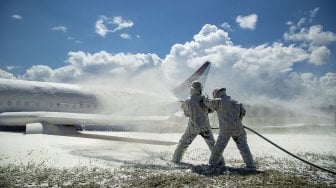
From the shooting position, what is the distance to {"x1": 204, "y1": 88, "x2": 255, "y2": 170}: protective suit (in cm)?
923

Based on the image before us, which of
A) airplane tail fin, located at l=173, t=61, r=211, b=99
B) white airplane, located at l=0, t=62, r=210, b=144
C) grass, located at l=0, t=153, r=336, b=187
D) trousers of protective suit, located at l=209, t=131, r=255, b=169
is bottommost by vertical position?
grass, located at l=0, t=153, r=336, b=187

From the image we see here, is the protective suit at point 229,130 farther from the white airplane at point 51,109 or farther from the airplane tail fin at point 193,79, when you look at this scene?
the airplane tail fin at point 193,79

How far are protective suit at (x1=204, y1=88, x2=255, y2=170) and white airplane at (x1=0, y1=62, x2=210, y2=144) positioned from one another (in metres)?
14.3

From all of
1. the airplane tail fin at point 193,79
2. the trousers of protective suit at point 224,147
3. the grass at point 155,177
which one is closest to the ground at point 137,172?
the grass at point 155,177

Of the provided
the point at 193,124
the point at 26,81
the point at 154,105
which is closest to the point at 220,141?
the point at 193,124

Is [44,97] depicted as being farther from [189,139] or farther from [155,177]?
[155,177]

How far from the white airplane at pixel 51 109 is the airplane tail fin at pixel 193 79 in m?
10.8

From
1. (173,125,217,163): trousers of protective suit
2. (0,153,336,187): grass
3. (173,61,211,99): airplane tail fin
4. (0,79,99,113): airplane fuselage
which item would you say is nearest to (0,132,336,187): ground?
(0,153,336,187): grass

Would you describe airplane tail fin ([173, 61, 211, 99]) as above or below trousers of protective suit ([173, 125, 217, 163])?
above

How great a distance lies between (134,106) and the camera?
3203 cm

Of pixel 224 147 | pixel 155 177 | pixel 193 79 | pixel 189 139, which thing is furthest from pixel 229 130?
pixel 193 79

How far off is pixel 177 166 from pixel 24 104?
62.8 feet

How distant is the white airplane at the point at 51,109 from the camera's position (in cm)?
2186

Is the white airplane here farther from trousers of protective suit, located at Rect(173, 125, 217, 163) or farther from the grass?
the grass
